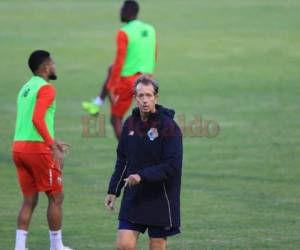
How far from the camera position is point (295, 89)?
27.3 m

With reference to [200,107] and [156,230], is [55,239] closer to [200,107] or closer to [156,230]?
[156,230]

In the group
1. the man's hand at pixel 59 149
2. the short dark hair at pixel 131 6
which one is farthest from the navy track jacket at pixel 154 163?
the short dark hair at pixel 131 6

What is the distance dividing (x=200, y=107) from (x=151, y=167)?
15274 millimetres

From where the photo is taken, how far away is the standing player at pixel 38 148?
37.9ft

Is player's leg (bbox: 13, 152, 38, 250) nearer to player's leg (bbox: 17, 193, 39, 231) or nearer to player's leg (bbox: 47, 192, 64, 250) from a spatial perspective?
player's leg (bbox: 17, 193, 39, 231)

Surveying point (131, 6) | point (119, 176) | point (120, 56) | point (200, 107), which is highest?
point (131, 6)

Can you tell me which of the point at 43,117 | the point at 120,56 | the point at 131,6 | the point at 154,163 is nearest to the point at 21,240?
the point at 43,117

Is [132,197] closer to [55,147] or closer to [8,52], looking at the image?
[55,147]

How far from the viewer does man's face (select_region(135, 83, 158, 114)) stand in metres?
9.64

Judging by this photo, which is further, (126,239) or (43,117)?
(43,117)

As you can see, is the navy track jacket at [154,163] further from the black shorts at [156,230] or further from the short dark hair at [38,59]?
the short dark hair at [38,59]

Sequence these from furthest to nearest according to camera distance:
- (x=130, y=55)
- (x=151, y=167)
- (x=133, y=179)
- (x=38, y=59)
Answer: (x=130, y=55), (x=38, y=59), (x=151, y=167), (x=133, y=179)

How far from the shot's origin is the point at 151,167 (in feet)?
31.5

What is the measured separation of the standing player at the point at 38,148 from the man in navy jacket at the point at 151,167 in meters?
1.85
